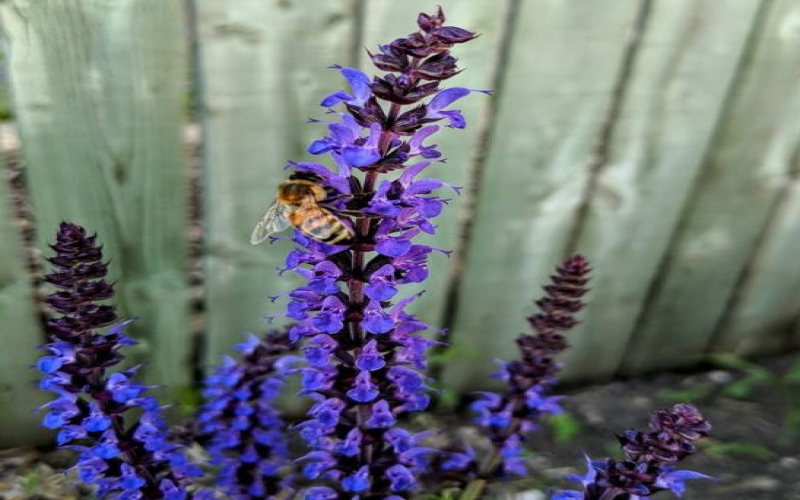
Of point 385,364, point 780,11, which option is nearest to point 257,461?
point 385,364

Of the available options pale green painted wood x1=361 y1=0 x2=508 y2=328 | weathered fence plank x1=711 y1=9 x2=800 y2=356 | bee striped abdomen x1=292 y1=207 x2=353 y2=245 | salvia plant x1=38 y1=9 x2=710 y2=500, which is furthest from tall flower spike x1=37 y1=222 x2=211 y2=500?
weathered fence plank x1=711 y1=9 x2=800 y2=356

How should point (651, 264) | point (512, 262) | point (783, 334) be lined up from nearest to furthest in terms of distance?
point (512, 262) → point (651, 264) → point (783, 334)

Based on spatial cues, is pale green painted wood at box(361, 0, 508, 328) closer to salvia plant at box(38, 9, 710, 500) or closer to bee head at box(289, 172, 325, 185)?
salvia plant at box(38, 9, 710, 500)

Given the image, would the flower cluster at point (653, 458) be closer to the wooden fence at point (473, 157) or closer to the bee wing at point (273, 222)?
the bee wing at point (273, 222)

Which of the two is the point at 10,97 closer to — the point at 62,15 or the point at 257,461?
the point at 62,15

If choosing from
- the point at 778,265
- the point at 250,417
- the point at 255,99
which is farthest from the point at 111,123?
the point at 778,265

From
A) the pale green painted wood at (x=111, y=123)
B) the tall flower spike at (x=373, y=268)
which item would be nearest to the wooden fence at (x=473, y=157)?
the pale green painted wood at (x=111, y=123)
